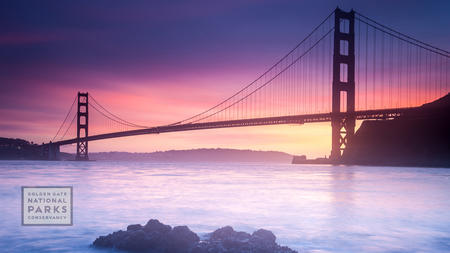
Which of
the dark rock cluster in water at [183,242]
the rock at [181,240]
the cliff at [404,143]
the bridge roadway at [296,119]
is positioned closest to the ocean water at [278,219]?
the dark rock cluster in water at [183,242]

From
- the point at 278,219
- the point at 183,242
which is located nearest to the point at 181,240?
the point at 183,242

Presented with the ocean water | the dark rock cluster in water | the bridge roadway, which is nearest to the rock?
the dark rock cluster in water

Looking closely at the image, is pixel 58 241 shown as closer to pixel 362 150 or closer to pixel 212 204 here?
pixel 212 204

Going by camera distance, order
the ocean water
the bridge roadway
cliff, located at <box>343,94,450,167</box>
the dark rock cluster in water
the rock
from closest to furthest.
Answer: the dark rock cluster in water → the rock → the ocean water → the bridge roadway → cliff, located at <box>343,94,450,167</box>

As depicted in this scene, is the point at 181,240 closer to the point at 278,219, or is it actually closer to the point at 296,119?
the point at 278,219

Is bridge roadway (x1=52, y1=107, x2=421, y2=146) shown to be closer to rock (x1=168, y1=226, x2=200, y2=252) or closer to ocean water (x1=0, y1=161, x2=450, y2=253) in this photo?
ocean water (x1=0, y1=161, x2=450, y2=253)
